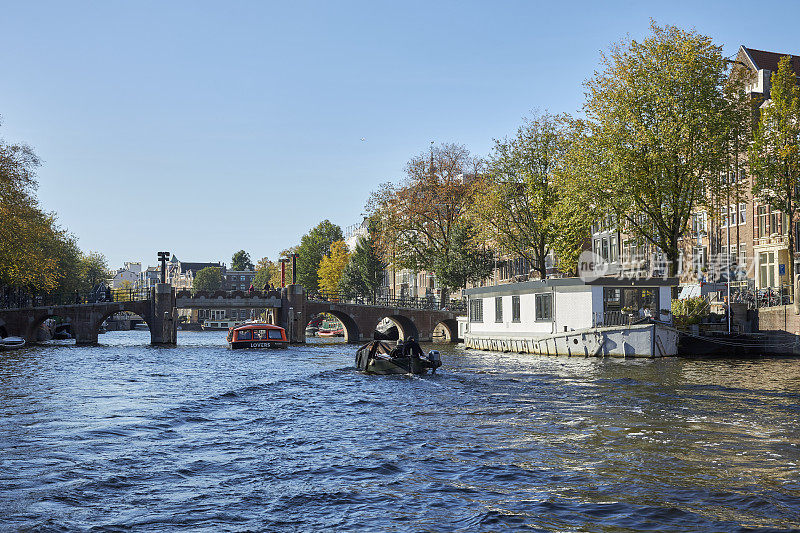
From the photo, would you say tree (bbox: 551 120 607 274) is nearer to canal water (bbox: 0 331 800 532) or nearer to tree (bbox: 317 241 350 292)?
canal water (bbox: 0 331 800 532)

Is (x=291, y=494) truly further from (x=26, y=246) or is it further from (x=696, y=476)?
(x=26, y=246)

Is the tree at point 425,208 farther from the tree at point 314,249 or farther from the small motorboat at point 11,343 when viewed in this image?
the tree at point 314,249

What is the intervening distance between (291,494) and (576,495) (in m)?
4.23

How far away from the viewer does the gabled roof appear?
5969 centimetres

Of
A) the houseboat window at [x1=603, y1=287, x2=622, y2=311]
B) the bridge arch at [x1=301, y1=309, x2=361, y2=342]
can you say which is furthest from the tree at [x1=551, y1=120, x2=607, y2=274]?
the bridge arch at [x1=301, y1=309, x2=361, y2=342]

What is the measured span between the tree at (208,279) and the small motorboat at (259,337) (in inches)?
4869

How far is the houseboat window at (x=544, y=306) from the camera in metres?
46.2

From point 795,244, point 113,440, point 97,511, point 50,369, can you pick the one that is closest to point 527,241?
point 795,244

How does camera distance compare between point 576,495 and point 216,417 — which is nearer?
point 576,495

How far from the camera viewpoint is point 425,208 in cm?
7375

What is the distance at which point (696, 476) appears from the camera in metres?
12.9

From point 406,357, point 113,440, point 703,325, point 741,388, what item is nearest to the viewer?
point 113,440

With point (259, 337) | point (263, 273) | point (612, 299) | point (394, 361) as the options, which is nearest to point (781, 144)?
point (612, 299)

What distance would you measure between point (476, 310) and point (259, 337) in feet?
61.2
